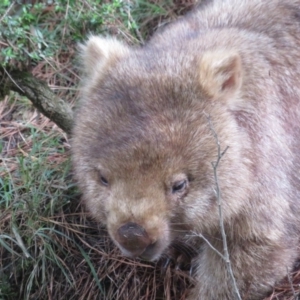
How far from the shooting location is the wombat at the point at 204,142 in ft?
10.5

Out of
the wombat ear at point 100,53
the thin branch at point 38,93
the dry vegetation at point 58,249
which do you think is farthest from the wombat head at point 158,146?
the thin branch at point 38,93

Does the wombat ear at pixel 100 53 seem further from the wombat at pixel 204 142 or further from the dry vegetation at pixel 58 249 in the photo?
the dry vegetation at pixel 58 249

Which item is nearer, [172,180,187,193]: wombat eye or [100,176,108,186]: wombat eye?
[172,180,187,193]: wombat eye

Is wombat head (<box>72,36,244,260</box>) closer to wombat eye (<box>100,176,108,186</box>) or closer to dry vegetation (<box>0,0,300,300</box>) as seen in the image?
wombat eye (<box>100,176,108,186</box>)

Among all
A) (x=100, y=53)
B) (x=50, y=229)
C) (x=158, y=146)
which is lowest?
(x=50, y=229)

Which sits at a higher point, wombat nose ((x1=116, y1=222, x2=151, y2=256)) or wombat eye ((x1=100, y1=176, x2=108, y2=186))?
wombat eye ((x1=100, y1=176, x2=108, y2=186))

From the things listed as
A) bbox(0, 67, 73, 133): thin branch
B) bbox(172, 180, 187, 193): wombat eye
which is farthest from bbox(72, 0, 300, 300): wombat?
bbox(0, 67, 73, 133): thin branch

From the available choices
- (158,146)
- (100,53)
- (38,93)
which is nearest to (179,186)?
(158,146)

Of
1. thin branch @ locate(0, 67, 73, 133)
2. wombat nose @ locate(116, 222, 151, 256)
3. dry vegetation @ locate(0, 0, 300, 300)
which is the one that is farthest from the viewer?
thin branch @ locate(0, 67, 73, 133)

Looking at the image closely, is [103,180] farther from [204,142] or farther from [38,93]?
[38,93]

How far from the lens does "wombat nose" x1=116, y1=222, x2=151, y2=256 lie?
312 cm

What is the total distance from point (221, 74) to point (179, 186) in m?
0.54

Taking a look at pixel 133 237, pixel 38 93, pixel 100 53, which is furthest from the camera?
pixel 38 93

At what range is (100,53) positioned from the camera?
371cm
